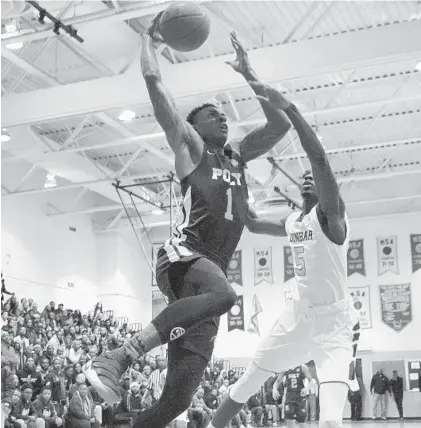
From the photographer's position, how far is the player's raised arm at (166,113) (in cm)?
438

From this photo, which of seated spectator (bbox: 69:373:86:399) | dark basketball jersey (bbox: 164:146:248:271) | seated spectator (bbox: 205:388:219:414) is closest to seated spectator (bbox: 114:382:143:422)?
seated spectator (bbox: 69:373:86:399)

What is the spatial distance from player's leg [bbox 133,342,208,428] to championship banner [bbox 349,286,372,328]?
25.0m

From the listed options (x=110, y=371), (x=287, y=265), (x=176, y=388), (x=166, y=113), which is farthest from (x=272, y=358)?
(x=287, y=265)

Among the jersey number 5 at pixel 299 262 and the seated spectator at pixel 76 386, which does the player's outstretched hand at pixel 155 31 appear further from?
the seated spectator at pixel 76 386

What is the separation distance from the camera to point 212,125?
4.67 m

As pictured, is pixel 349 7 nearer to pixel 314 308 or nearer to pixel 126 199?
pixel 314 308

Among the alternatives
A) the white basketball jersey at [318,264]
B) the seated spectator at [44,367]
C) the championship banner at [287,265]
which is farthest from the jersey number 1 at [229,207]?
the championship banner at [287,265]

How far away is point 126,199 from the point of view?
27.9 metres

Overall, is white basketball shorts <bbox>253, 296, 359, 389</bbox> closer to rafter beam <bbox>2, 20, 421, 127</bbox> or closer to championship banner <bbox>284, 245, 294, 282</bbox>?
rafter beam <bbox>2, 20, 421, 127</bbox>

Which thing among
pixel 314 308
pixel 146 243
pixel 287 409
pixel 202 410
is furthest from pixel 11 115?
pixel 146 243

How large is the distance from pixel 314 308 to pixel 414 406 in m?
23.2

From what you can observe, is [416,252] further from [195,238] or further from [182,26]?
[195,238]

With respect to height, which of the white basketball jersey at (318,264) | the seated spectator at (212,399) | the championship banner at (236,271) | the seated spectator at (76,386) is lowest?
the seated spectator at (212,399)

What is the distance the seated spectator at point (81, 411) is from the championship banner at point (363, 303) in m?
16.3
